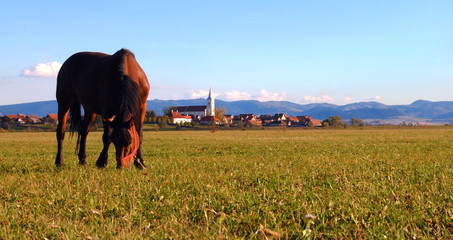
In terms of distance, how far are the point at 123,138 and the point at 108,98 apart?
5.65 ft

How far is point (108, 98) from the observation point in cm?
885

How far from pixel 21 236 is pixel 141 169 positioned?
565 cm

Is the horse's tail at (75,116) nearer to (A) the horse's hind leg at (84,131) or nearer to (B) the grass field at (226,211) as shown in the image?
(A) the horse's hind leg at (84,131)

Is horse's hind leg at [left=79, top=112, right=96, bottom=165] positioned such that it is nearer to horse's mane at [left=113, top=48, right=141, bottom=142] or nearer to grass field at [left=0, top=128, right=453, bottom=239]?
horse's mane at [left=113, top=48, right=141, bottom=142]

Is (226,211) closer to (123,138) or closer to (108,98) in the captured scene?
(123,138)

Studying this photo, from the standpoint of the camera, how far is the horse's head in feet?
25.0

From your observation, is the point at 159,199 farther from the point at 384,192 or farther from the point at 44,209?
the point at 384,192

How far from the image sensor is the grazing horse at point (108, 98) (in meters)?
7.76

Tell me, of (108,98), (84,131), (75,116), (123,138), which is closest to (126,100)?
(123,138)

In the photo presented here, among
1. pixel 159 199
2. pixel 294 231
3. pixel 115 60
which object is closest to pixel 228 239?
pixel 294 231

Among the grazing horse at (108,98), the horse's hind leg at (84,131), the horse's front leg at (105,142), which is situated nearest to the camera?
the grazing horse at (108,98)

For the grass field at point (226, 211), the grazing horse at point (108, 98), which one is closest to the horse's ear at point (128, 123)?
the grazing horse at point (108, 98)

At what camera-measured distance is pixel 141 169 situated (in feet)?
31.2

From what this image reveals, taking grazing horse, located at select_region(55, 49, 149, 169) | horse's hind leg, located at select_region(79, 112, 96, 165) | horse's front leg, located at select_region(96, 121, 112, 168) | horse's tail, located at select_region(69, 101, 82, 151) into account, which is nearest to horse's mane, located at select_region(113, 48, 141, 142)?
grazing horse, located at select_region(55, 49, 149, 169)
